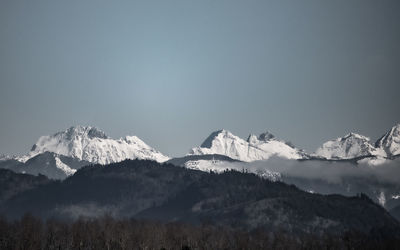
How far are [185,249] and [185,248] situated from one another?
0.69m

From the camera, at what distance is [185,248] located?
93.1 m

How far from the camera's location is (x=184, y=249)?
303 ft

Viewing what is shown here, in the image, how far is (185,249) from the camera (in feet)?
303

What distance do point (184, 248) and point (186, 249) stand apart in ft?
2.87

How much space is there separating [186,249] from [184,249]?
0.33 m

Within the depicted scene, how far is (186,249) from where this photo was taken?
92.6 metres

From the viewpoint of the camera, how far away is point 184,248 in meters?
93.4

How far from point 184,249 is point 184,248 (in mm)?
939

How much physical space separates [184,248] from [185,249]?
1017 millimetres

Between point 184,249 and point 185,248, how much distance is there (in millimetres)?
640
